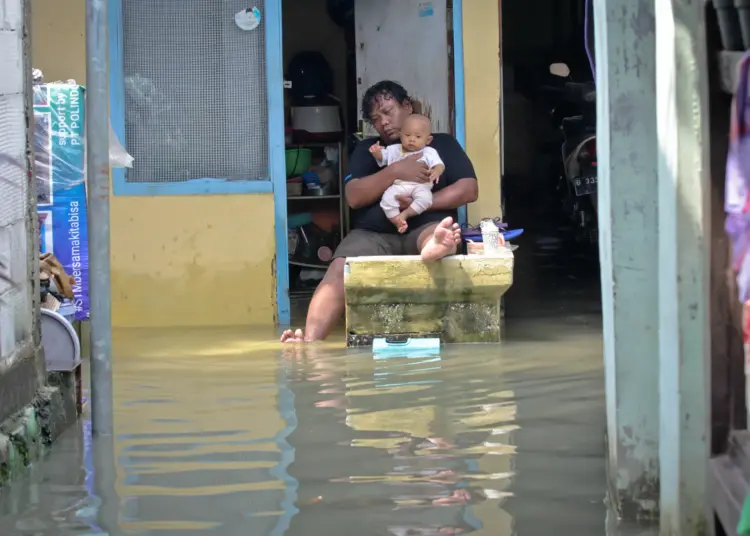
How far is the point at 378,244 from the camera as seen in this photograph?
7152mm

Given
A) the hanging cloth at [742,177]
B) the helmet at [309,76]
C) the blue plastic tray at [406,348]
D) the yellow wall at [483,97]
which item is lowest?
the blue plastic tray at [406,348]

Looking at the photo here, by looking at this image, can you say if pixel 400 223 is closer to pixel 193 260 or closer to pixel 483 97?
pixel 483 97

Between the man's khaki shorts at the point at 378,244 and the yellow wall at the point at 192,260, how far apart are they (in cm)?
73

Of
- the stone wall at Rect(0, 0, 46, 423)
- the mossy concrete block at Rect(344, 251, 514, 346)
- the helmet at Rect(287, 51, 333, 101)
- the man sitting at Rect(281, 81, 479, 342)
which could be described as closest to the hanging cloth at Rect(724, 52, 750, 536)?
the stone wall at Rect(0, 0, 46, 423)

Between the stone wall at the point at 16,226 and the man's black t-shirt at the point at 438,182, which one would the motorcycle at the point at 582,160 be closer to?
the man's black t-shirt at the point at 438,182

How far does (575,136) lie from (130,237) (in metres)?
4.34

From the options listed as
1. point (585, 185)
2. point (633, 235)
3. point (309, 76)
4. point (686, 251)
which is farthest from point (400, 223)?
point (686, 251)

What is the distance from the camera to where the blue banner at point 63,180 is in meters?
6.41

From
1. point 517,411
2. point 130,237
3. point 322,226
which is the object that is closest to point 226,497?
point 517,411

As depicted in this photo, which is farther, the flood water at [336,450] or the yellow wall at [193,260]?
the yellow wall at [193,260]

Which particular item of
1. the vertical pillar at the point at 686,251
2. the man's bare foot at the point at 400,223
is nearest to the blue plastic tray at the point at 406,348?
the man's bare foot at the point at 400,223

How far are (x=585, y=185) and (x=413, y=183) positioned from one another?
271 centimetres

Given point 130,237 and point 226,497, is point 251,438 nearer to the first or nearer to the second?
point 226,497

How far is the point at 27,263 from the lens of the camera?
4.48 metres
